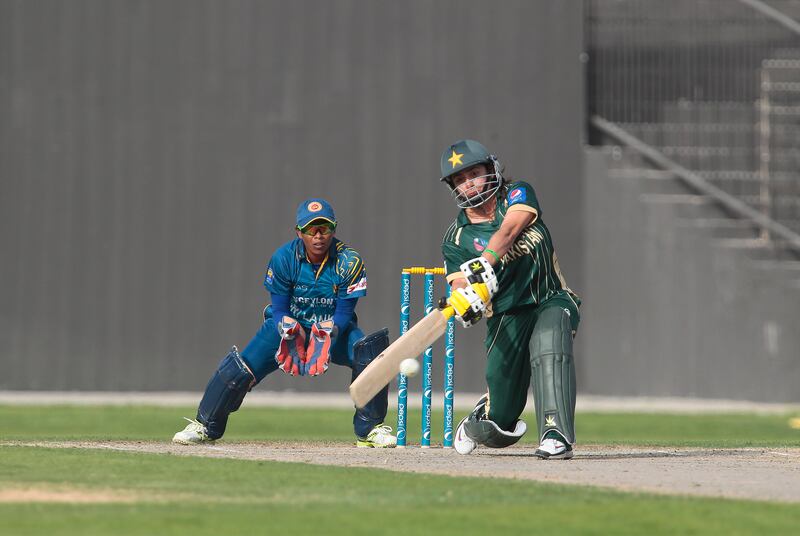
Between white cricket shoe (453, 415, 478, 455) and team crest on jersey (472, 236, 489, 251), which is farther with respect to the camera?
white cricket shoe (453, 415, 478, 455)

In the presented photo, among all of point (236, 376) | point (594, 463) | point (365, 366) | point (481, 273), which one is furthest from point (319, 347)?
point (594, 463)

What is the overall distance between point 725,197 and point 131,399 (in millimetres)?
7991

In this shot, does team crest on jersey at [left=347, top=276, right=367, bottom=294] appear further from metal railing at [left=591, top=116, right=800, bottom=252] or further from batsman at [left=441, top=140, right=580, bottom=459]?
metal railing at [left=591, top=116, right=800, bottom=252]

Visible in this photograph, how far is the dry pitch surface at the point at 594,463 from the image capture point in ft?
24.5

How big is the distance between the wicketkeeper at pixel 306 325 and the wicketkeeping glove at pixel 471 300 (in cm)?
184

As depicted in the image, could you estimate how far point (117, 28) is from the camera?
66.0 feet

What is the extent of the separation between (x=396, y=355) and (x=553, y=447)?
106 cm

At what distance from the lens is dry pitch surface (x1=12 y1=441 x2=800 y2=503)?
7457mm

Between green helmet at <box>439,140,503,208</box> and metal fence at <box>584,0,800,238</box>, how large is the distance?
11085 mm

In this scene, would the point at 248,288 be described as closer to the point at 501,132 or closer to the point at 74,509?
the point at 501,132

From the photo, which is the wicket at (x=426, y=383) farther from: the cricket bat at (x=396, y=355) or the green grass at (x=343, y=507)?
the green grass at (x=343, y=507)

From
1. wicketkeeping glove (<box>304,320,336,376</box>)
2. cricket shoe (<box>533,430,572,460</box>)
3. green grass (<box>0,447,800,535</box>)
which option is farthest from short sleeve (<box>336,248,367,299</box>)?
green grass (<box>0,447,800,535</box>)

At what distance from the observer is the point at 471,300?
867cm

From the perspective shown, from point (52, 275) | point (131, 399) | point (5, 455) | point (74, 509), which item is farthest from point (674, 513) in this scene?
point (52, 275)
